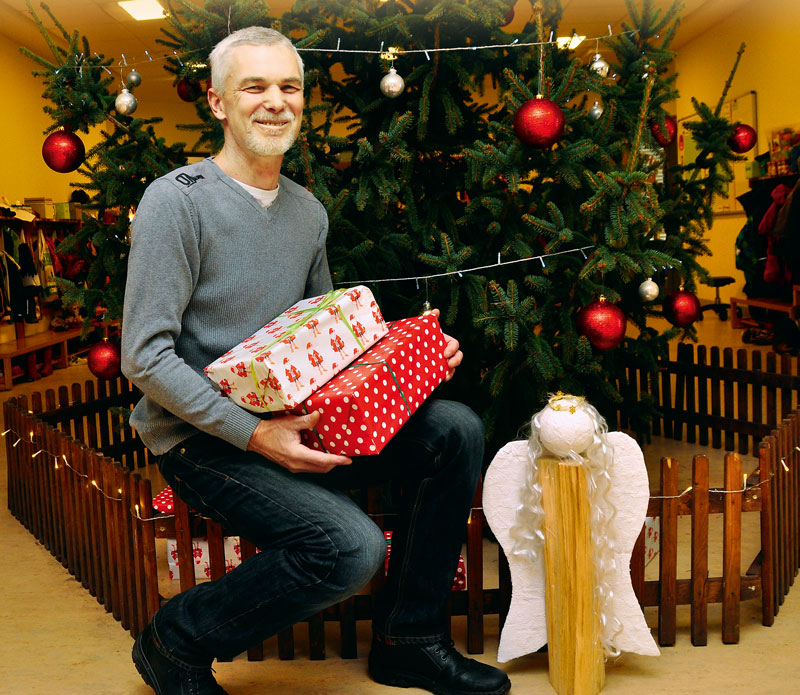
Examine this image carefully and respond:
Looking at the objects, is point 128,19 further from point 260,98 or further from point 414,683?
point 414,683

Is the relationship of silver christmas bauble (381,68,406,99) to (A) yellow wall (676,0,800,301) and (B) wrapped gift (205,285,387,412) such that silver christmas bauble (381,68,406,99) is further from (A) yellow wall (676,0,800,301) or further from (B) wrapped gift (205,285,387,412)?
(A) yellow wall (676,0,800,301)

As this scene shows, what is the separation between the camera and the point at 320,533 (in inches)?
62.2

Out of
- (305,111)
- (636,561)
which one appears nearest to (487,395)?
(636,561)

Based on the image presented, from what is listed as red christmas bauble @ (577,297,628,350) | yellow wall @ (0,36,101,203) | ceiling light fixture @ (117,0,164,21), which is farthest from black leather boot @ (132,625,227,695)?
yellow wall @ (0,36,101,203)

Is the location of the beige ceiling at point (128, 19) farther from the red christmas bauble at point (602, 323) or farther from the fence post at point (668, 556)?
the fence post at point (668, 556)

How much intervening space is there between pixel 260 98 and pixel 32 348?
19.3 ft

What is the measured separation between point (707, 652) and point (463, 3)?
200 centimetres

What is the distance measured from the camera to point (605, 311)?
2.35 metres

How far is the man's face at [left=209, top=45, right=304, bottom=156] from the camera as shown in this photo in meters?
1.76

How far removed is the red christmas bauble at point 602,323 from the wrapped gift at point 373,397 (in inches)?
28.7

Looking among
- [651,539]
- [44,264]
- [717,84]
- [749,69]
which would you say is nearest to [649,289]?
[651,539]

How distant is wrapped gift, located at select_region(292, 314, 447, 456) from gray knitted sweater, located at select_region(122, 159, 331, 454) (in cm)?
16

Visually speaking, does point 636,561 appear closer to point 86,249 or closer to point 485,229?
point 485,229

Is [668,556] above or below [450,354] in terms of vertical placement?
below
